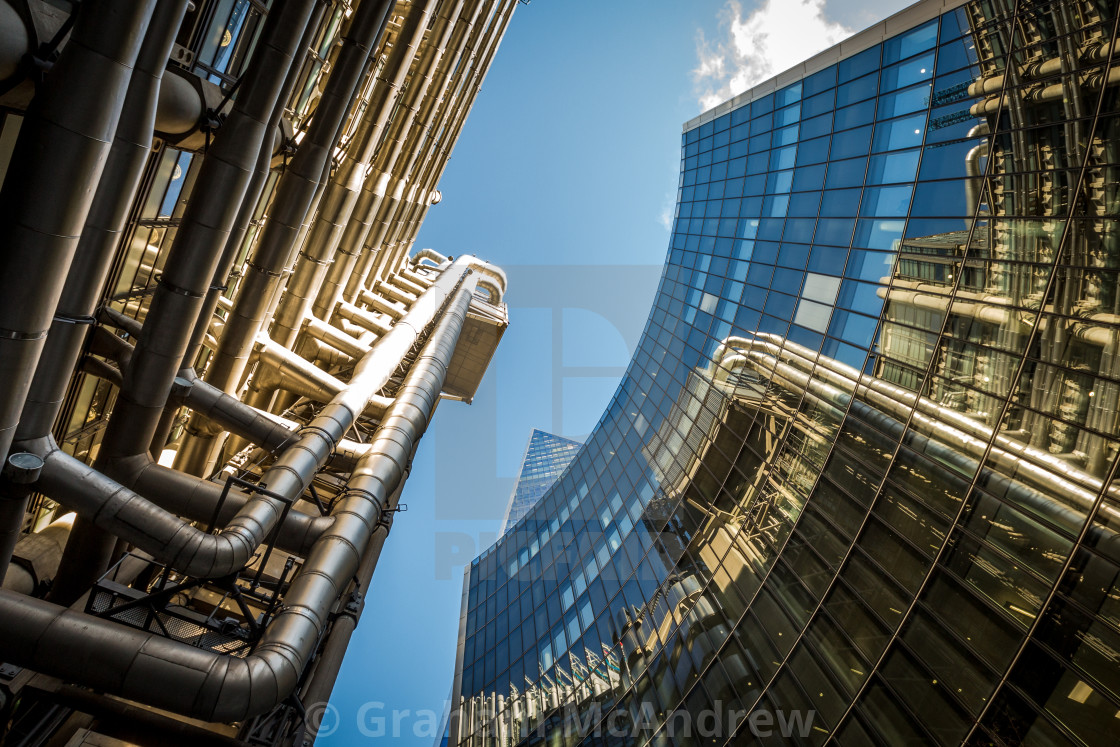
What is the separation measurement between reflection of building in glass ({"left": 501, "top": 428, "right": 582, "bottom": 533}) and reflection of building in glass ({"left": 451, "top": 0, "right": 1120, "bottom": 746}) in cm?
8289

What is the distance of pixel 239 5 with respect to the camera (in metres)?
9.75

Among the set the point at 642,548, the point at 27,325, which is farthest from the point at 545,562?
the point at 27,325

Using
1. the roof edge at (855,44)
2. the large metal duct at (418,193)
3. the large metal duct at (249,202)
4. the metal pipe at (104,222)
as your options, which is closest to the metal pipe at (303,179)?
the large metal duct at (249,202)

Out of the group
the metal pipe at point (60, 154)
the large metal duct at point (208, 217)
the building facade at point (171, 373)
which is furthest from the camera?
the large metal duct at point (208, 217)

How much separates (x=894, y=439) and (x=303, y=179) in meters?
17.4

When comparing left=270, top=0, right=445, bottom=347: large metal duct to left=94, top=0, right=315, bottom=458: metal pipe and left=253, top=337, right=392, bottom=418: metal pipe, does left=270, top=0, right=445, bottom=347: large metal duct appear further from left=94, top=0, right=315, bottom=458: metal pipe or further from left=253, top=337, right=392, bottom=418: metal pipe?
left=94, top=0, right=315, bottom=458: metal pipe

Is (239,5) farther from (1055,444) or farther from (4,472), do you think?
(1055,444)

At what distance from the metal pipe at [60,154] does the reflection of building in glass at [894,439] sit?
1684 centimetres

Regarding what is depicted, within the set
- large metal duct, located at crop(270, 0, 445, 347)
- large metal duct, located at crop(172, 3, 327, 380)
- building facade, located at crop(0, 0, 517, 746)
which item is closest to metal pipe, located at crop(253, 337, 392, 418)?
building facade, located at crop(0, 0, 517, 746)

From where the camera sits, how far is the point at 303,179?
38.0 ft

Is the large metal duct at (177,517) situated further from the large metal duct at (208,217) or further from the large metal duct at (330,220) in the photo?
the large metal duct at (330,220)

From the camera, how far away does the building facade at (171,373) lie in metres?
5.17

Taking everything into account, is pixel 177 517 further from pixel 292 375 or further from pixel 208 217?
pixel 292 375

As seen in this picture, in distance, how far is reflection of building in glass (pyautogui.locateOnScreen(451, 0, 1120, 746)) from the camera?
11.5 meters
